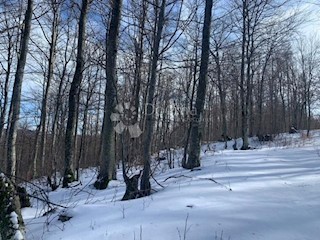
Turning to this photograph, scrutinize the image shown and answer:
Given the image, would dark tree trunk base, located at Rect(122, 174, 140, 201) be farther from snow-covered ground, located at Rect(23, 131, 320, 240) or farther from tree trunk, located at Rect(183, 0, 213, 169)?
tree trunk, located at Rect(183, 0, 213, 169)

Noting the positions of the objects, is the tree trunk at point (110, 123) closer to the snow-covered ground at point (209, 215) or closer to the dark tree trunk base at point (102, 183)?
the dark tree trunk base at point (102, 183)

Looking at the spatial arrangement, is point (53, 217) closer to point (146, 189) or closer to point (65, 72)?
point (146, 189)

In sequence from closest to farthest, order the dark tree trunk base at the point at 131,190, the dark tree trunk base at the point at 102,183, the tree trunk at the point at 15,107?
the dark tree trunk base at the point at 131,190 → the dark tree trunk base at the point at 102,183 → the tree trunk at the point at 15,107

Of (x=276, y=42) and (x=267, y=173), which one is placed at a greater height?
(x=276, y=42)

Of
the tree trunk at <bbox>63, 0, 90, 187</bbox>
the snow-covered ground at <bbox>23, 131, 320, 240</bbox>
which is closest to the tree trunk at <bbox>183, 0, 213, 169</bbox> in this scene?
the snow-covered ground at <bbox>23, 131, 320, 240</bbox>

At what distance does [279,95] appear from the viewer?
4403 cm

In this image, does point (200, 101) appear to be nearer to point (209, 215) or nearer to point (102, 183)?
point (102, 183)

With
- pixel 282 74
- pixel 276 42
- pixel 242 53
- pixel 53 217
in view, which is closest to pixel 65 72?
pixel 242 53

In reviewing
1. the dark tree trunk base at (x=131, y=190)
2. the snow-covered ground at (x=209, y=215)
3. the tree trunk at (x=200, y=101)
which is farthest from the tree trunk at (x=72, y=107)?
the snow-covered ground at (x=209, y=215)

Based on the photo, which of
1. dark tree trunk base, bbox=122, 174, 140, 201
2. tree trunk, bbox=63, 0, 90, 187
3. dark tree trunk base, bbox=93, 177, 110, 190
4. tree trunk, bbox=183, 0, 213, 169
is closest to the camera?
dark tree trunk base, bbox=122, 174, 140, 201

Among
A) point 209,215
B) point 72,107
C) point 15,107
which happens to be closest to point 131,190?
point 209,215

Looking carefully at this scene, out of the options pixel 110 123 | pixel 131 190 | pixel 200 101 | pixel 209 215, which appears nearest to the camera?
pixel 209 215

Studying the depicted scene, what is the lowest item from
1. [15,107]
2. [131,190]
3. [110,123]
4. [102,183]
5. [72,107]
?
[102,183]

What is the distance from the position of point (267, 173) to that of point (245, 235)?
13.2 feet
